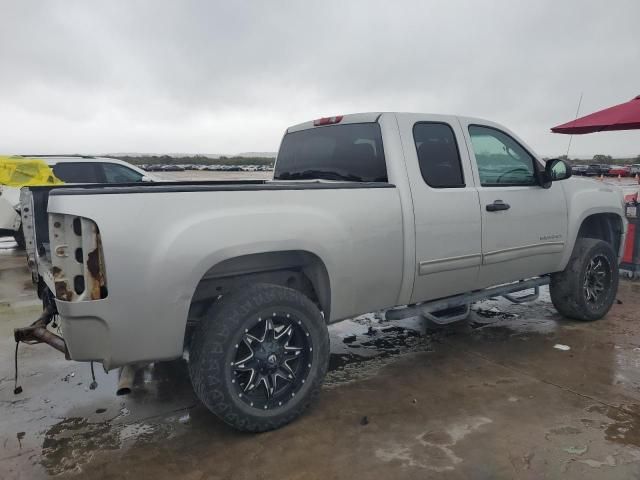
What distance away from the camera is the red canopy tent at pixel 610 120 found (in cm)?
713

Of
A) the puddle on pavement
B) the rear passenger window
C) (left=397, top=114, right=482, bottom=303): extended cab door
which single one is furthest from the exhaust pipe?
the rear passenger window

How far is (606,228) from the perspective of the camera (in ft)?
17.6

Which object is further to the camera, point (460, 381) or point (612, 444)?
point (460, 381)

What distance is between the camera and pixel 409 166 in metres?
3.62

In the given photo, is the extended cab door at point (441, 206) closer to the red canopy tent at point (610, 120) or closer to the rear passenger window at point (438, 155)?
the rear passenger window at point (438, 155)

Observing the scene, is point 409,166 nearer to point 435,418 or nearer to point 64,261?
point 435,418

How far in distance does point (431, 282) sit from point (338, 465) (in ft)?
5.07

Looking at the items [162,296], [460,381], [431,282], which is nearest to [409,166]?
[431,282]

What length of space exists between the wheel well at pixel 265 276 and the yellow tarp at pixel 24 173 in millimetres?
5972

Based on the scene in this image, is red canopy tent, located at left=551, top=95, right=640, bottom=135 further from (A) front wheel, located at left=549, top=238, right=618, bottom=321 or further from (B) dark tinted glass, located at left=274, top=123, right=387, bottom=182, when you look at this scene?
(B) dark tinted glass, located at left=274, top=123, right=387, bottom=182

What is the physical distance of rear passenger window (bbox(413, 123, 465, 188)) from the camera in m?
3.76

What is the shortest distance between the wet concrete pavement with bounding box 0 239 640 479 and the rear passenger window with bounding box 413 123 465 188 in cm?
148

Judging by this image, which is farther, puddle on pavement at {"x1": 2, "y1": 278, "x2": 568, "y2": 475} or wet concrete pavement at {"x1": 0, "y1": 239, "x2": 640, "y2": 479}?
puddle on pavement at {"x1": 2, "y1": 278, "x2": 568, "y2": 475}

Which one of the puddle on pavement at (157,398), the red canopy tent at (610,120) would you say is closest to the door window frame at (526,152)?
the puddle on pavement at (157,398)
